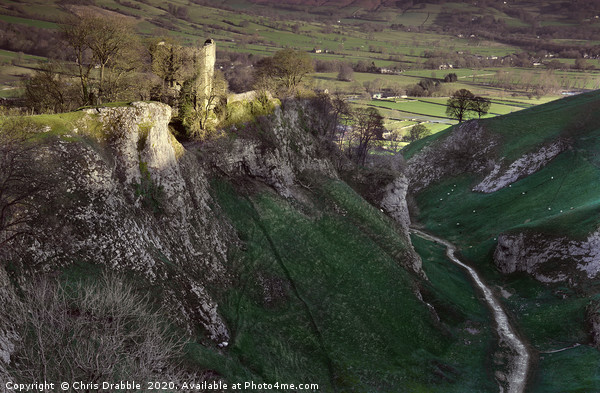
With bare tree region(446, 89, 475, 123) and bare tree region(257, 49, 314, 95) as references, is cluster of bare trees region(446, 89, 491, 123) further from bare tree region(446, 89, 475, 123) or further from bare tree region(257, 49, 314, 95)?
bare tree region(257, 49, 314, 95)

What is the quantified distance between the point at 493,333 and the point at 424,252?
67.8 feet

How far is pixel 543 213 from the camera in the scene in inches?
3273

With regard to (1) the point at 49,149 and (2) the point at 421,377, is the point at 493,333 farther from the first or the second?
(1) the point at 49,149

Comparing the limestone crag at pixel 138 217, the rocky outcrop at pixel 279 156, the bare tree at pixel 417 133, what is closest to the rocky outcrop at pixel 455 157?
the bare tree at pixel 417 133

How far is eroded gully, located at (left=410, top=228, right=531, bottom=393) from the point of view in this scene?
50.5 m

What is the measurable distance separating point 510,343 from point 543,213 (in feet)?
117

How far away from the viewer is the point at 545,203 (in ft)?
284

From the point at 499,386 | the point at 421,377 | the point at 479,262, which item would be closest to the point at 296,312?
the point at 421,377

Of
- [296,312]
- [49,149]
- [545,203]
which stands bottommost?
[296,312]

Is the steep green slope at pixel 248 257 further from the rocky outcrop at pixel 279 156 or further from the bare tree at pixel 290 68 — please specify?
the bare tree at pixel 290 68

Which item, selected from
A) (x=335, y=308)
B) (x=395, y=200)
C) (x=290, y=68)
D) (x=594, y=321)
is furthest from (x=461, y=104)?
(x=335, y=308)

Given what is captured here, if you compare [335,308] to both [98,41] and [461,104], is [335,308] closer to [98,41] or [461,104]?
[98,41]

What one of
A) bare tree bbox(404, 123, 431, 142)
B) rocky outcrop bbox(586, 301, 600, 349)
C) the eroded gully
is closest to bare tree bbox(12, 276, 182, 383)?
the eroded gully

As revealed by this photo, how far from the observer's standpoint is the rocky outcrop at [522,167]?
4013 inches
